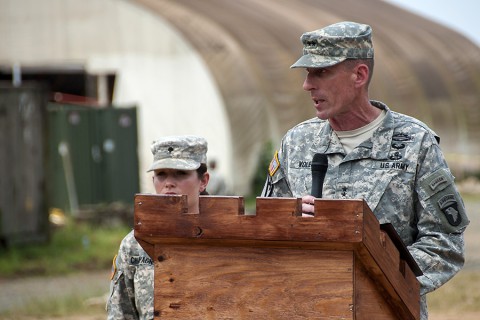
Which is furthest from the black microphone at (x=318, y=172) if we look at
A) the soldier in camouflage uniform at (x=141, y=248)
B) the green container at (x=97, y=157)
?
the green container at (x=97, y=157)

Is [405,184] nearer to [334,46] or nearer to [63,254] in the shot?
[334,46]

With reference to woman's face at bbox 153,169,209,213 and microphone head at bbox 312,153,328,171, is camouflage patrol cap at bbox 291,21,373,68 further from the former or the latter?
woman's face at bbox 153,169,209,213

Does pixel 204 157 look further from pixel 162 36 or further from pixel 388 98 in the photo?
pixel 388 98

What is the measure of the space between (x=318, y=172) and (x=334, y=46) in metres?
0.44

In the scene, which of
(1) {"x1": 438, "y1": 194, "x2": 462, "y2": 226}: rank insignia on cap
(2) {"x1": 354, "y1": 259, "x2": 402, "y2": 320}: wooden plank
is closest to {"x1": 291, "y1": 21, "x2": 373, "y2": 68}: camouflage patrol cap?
(1) {"x1": 438, "y1": 194, "x2": 462, "y2": 226}: rank insignia on cap

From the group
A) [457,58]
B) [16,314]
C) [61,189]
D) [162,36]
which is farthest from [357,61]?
[457,58]

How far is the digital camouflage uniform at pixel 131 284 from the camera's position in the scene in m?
4.71

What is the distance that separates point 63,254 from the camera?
14867 millimetres

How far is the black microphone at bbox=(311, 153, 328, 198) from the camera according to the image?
391cm

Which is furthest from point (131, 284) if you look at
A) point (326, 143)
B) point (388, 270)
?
point (388, 270)

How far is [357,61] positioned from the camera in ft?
13.4

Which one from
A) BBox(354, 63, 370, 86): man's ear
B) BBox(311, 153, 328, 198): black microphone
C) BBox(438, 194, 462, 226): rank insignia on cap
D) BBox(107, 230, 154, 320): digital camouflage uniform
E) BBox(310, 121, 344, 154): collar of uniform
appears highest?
BBox(354, 63, 370, 86): man's ear

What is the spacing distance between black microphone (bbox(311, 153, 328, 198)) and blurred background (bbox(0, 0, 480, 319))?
745 centimetres

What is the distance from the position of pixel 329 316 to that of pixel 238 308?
0.27 meters
